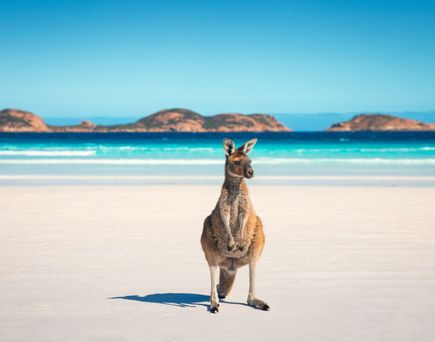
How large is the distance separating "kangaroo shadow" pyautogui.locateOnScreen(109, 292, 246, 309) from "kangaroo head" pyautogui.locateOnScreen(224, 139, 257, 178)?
126 cm

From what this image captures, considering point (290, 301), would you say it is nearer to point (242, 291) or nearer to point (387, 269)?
point (242, 291)

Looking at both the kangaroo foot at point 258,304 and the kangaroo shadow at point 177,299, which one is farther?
the kangaroo shadow at point 177,299

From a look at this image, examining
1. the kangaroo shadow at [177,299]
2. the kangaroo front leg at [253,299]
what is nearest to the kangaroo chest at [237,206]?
the kangaroo front leg at [253,299]

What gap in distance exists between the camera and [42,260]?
22.7 ft

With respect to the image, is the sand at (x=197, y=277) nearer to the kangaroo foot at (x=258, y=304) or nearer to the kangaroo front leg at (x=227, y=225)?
the kangaroo foot at (x=258, y=304)

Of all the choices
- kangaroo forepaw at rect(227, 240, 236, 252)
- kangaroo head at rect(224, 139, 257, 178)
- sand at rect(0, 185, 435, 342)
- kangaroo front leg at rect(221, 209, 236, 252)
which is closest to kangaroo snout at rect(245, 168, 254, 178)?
kangaroo head at rect(224, 139, 257, 178)

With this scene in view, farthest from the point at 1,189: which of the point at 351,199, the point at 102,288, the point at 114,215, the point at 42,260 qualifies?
the point at 102,288

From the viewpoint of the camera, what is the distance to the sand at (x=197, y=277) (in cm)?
446

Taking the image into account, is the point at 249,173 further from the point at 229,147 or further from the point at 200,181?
the point at 200,181

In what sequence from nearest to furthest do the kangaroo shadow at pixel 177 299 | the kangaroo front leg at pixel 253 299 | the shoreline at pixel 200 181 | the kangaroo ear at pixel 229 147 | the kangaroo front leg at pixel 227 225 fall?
1. the kangaroo ear at pixel 229 147
2. the kangaroo front leg at pixel 227 225
3. the kangaroo front leg at pixel 253 299
4. the kangaroo shadow at pixel 177 299
5. the shoreline at pixel 200 181

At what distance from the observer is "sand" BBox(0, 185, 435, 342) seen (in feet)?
14.6

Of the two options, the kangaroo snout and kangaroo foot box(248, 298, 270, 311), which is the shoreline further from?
the kangaroo snout

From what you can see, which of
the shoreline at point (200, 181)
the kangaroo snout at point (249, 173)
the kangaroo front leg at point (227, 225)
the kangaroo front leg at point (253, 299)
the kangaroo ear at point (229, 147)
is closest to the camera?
the kangaroo snout at point (249, 173)

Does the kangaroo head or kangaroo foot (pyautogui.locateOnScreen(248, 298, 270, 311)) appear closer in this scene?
the kangaroo head
